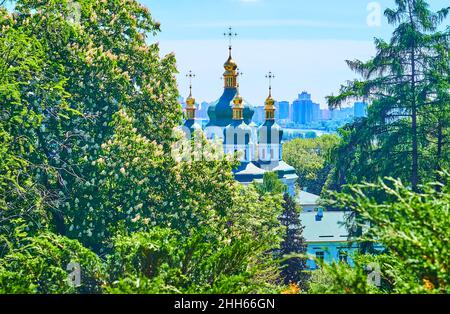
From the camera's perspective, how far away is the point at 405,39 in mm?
29250

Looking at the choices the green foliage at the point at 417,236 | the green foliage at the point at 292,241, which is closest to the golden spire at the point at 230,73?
the green foliage at the point at 292,241

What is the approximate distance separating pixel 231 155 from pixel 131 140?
4.16 metres

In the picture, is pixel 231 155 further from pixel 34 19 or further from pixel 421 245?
pixel 421 245

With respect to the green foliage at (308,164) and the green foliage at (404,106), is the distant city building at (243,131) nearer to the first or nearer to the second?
the green foliage at (308,164)

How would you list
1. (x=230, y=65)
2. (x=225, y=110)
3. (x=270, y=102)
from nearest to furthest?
(x=230, y=65) → (x=225, y=110) → (x=270, y=102)

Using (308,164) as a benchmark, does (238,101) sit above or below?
above

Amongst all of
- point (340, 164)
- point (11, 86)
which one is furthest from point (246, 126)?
point (11, 86)

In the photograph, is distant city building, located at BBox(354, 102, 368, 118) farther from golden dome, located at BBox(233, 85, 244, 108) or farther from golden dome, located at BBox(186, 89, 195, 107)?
golden dome, located at BBox(186, 89, 195, 107)

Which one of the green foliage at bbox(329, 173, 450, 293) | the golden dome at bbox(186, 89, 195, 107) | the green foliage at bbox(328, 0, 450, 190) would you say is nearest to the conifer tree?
the green foliage at bbox(328, 0, 450, 190)

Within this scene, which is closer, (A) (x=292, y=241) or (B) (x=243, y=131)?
(A) (x=292, y=241)

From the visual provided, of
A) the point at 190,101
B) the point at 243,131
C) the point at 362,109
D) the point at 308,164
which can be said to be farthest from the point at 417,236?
the point at 308,164

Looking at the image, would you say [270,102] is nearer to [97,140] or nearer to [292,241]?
[292,241]

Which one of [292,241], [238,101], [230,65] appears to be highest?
[230,65]

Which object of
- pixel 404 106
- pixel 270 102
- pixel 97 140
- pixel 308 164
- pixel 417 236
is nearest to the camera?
pixel 417 236
